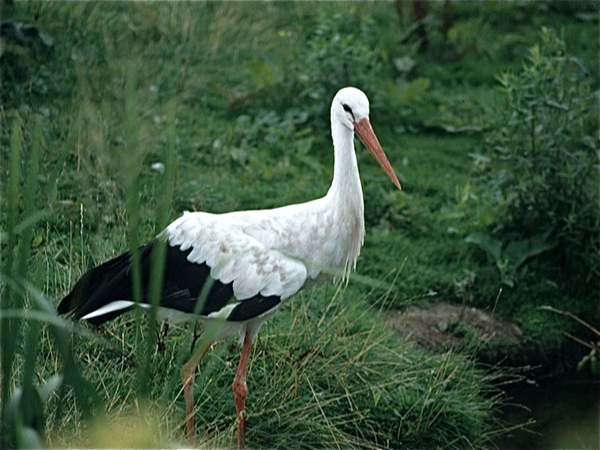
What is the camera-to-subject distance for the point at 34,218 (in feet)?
8.30

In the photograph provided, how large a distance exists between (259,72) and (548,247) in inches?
102

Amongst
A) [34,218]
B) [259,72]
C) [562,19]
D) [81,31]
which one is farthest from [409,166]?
[34,218]

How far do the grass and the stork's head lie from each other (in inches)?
20.7

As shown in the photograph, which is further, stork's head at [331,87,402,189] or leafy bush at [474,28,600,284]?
leafy bush at [474,28,600,284]

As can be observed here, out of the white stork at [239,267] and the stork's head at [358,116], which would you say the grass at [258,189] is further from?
the stork's head at [358,116]

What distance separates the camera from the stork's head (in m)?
4.27

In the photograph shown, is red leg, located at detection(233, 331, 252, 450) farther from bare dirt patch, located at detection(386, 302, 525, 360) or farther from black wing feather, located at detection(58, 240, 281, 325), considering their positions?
bare dirt patch, located at detection(386, 302, 525, 360)

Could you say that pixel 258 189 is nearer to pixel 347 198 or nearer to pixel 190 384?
Answer: pixel 347 198

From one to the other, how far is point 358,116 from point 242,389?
1.22m

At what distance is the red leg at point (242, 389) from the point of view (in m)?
3.83

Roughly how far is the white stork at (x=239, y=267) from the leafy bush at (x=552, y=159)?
1.80 metres

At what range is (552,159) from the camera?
18.5 feet

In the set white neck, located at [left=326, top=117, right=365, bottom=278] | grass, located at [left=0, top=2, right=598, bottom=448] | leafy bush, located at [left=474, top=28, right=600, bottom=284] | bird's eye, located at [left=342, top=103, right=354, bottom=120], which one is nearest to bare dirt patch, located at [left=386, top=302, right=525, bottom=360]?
grass, located at [left=0, top=2, right=598, bottom=448]

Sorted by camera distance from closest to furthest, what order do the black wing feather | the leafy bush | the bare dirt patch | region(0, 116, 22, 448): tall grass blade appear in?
1. region(0, 116, 22, 448): tall grass blade
2. the black wing feather
3. the bare dirt patch
4. the leafy bush
